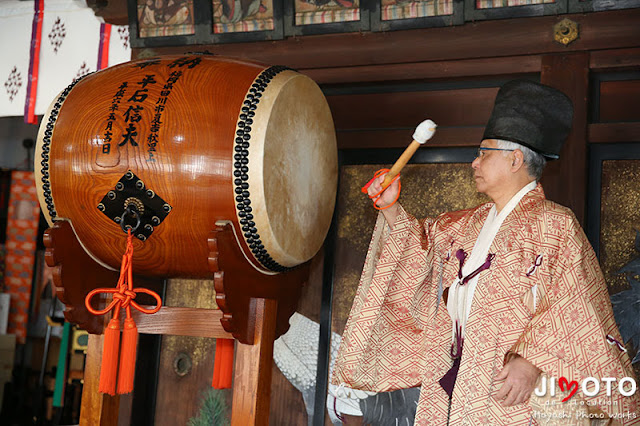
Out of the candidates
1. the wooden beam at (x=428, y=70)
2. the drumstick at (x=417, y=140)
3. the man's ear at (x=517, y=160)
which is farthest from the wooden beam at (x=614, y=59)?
the drumstick at (x=417, y=140)

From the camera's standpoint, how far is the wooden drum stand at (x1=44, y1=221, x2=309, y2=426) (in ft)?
7.44

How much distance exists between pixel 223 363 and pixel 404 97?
1.39 meters

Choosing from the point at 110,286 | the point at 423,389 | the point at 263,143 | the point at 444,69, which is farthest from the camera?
the point at 444,69

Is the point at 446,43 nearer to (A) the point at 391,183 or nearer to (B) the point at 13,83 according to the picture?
(A) the point at 391,183

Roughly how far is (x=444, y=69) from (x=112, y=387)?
6.05 feet

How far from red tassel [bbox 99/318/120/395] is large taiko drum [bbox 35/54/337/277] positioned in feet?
0.89

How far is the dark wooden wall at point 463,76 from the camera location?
2717 mm

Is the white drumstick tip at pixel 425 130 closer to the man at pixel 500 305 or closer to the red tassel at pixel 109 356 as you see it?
the man at pixel 500 305

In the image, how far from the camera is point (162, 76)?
7.90ft

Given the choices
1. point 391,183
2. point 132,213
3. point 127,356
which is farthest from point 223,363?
point 391,183

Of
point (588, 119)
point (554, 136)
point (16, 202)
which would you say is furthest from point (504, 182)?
point (16, 202)

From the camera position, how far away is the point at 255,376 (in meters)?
2.41

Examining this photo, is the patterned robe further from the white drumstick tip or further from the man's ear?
the white drumstick tip

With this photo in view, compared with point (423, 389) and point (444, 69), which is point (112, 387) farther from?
point (444, 69)
